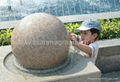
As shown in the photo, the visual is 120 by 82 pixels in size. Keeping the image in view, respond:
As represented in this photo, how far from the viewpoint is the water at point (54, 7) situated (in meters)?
11.3

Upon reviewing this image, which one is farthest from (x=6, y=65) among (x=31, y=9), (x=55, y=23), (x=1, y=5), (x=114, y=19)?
(x=1, y=5)

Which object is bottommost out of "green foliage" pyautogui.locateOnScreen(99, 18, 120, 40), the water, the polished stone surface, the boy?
the water

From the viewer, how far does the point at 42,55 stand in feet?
15.8

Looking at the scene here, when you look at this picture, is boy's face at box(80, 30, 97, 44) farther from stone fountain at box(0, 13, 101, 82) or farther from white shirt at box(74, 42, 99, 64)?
stone fountain at box(0, 13, 101, 82)

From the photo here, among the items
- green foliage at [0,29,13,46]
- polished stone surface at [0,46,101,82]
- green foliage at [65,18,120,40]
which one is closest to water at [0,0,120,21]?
green foliage at [65,18,120,40]

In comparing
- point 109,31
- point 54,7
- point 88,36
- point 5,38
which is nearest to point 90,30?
point 88,36

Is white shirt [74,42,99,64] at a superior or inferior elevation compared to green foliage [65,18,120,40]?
superior

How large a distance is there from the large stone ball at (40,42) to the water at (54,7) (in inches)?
239

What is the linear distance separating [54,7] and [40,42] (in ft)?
23.9

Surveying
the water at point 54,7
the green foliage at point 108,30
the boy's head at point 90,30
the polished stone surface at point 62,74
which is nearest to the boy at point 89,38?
the boy's head at point 90,30

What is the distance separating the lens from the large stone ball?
4785 mm

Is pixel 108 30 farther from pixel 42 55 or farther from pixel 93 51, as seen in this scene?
pixel 42 55

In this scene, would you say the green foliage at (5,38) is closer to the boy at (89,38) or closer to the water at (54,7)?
the boy at (89,38)

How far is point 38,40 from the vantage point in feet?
15.6
